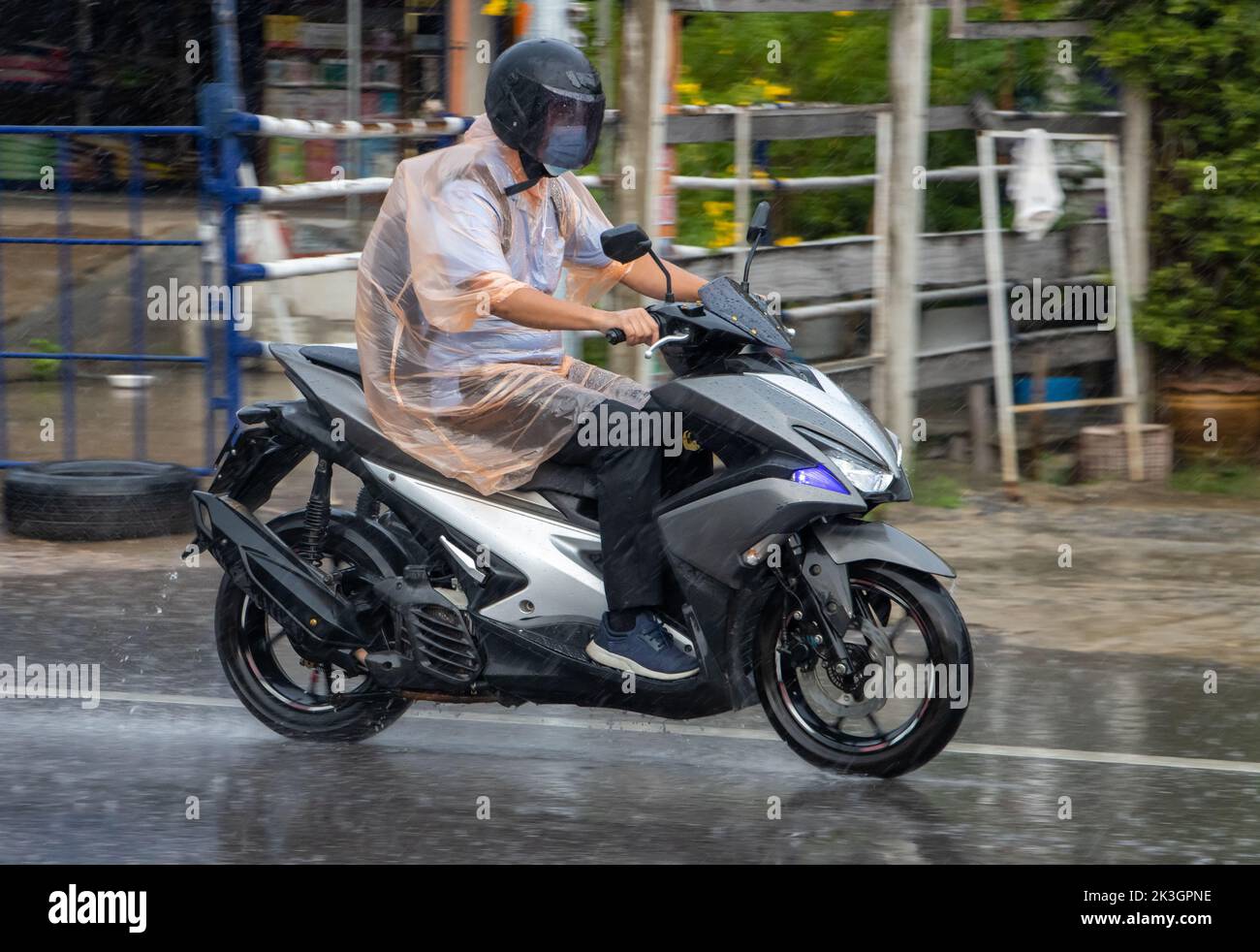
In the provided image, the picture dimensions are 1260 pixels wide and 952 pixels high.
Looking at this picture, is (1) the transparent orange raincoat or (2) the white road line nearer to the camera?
(1) the transparent orange raincoat

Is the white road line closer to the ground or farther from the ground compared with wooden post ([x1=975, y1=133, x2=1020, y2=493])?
closer to the ground

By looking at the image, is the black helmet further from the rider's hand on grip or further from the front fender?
the front fender

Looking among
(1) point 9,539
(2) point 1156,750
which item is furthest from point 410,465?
(1) point 9,539

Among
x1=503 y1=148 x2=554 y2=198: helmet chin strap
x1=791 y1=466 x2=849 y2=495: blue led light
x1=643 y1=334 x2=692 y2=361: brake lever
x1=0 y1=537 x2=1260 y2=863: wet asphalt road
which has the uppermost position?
x1=503 y1=148 x2=554 y2=198: helmet chin strap

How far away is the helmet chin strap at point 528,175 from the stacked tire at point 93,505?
3304 millimetres

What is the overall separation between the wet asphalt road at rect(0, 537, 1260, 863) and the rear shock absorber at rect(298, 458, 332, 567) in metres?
0.56

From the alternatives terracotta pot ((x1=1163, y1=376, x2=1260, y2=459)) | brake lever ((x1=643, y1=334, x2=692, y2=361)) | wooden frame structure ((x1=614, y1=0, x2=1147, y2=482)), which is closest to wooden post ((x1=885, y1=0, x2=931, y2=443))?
wooden frame structure ((x1=614, y1=0, x2=1147, y2=482))

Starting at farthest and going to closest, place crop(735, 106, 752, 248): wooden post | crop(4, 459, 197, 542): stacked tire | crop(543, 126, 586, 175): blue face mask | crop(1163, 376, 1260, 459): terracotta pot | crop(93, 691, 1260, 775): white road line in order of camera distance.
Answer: crop(1163, 376, 1260, 459): terracotta pot, crop(735, 106, 752, 248): wooden post, crop(4, 459, 197, 542): stacked tire, crop(93, 691, 1260, 775): white road line, crop(543, 126, 586, 175): blue face mask

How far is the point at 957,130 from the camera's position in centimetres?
1054

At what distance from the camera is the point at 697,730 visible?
5414 millimetres

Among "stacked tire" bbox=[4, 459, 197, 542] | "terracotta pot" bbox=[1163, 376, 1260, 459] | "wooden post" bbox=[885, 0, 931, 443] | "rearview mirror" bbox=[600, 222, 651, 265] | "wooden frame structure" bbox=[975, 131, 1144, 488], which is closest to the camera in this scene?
"rearview mirror" bbox=[600, 222, 651, 265]

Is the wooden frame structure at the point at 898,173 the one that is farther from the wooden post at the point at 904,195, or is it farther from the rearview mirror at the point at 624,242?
the rearview mirror at the point at 624,242

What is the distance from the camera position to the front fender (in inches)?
179
